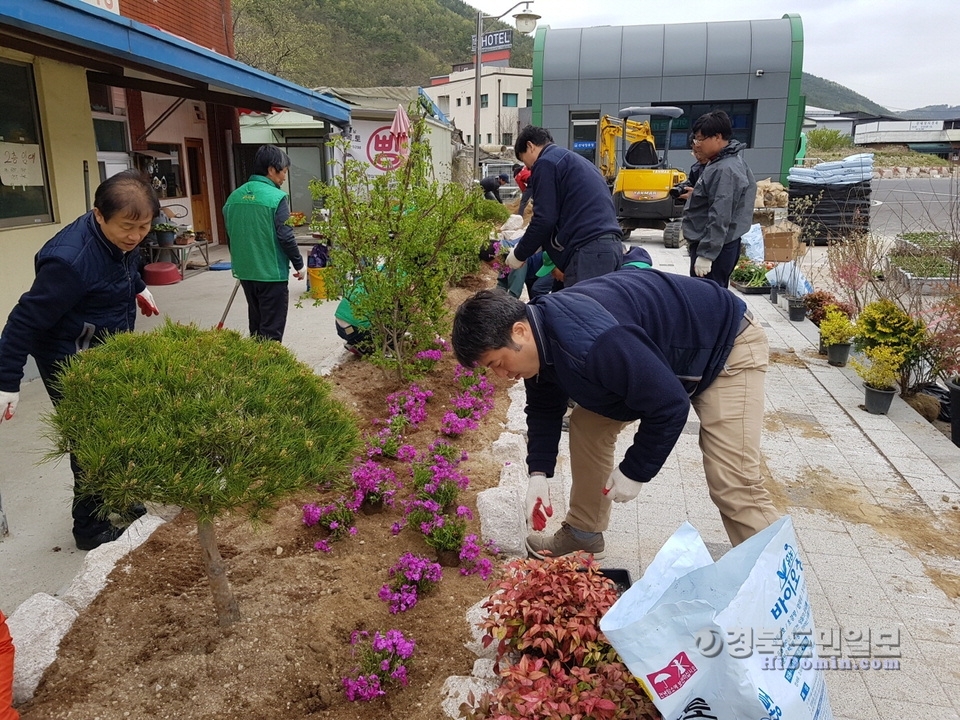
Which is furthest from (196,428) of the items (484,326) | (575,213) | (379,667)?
(575,213)

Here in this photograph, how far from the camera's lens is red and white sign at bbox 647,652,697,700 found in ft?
5.28

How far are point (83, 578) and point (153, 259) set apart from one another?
28.1ft

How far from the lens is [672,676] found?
5.37 feet

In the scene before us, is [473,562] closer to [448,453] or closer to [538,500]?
[538,500]

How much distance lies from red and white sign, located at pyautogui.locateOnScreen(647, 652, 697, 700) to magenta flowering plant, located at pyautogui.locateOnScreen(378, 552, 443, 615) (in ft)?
3.90

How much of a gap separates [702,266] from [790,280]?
3.49 metres

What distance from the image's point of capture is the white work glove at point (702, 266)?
18.5 feet

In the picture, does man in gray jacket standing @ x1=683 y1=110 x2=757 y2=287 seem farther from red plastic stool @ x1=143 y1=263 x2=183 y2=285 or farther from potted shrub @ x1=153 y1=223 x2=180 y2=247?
potted shrub @ x1=153 y1=223 x2=180 y2=247

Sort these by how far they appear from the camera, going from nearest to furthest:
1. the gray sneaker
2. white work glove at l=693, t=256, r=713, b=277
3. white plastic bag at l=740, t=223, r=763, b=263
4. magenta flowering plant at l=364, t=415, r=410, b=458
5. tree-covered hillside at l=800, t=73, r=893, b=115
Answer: the gray sneaker
magenta flowering plant at l=364, t=415, r=410, b=458
white work glove at l=693, t=256, r=713, b=277
white plastic bag at l=740, t=223, r=763, b=263
tree-covered hillside at l=800, t=73, r=893, b=115

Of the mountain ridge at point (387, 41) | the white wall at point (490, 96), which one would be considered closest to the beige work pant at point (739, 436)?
the mountain ridge at point (387, 41)

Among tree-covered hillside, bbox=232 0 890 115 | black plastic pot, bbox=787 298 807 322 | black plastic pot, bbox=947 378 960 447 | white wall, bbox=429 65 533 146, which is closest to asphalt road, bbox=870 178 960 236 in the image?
black plastic pot, bbox=787 298 807 322

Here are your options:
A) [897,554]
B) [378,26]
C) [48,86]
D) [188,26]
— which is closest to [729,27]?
[188,26]

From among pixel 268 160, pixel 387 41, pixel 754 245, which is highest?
pixel 387 41

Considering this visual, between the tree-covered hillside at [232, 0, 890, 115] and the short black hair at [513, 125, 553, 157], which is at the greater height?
the tree-covered hillside at [232, 0, 890, 115]
